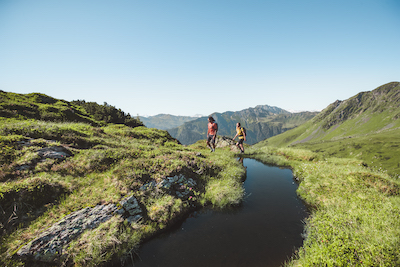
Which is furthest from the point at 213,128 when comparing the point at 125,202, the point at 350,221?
the point at 350,221

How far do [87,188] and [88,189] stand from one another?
0.44 ft

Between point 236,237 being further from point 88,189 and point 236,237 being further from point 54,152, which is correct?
point 54,152

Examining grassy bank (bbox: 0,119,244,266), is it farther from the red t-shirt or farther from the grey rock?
the red t-shirt

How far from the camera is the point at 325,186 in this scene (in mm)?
12594

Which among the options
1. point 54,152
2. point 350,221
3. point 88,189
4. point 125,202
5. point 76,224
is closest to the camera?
point 350,221

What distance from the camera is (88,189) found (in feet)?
34.2

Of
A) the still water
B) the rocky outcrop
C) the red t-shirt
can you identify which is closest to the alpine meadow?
the rocky outcrop

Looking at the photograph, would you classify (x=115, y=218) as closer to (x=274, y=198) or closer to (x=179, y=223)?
(x=179, y=223)

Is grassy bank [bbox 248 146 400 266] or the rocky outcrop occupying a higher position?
the rocky outcrop

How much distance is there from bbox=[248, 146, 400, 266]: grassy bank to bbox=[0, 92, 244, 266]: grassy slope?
5.27 meters

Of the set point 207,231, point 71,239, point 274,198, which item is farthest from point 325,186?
point 71,239

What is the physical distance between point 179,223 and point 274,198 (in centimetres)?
776

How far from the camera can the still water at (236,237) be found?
720 cm

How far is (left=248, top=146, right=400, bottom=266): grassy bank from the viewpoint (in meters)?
5.71
